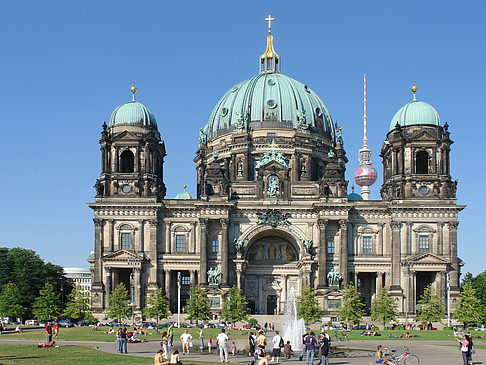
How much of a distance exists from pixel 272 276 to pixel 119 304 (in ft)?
77.7

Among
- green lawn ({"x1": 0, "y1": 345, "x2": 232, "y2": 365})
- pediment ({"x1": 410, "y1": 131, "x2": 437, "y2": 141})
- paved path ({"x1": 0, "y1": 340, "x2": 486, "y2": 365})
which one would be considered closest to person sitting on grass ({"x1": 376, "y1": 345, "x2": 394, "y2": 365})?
paved path ({"x1": 0, "y1": 340, "x2": 486, "y2": 365})

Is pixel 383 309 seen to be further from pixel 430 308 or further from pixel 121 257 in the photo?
pixel 121 257

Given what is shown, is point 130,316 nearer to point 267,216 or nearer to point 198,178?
point 267,216

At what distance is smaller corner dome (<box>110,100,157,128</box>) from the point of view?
98.1m

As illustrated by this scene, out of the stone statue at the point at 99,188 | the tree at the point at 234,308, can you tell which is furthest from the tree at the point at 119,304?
the stone statue at the point at 99,188

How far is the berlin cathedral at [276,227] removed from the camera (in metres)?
93.0

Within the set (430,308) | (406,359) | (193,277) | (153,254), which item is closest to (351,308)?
(430,308)

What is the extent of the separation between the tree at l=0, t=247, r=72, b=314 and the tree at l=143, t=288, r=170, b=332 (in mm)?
25651

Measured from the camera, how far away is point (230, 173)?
107 metres

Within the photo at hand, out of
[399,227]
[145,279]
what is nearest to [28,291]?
[145,279]

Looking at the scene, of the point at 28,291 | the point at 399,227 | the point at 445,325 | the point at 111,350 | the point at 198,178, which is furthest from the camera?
the point at 198,178

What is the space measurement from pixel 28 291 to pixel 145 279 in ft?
72.9

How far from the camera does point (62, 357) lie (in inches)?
1646

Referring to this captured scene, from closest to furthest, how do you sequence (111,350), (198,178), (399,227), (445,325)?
(111,350) < (445,325) < (399,227) < (198,178)
